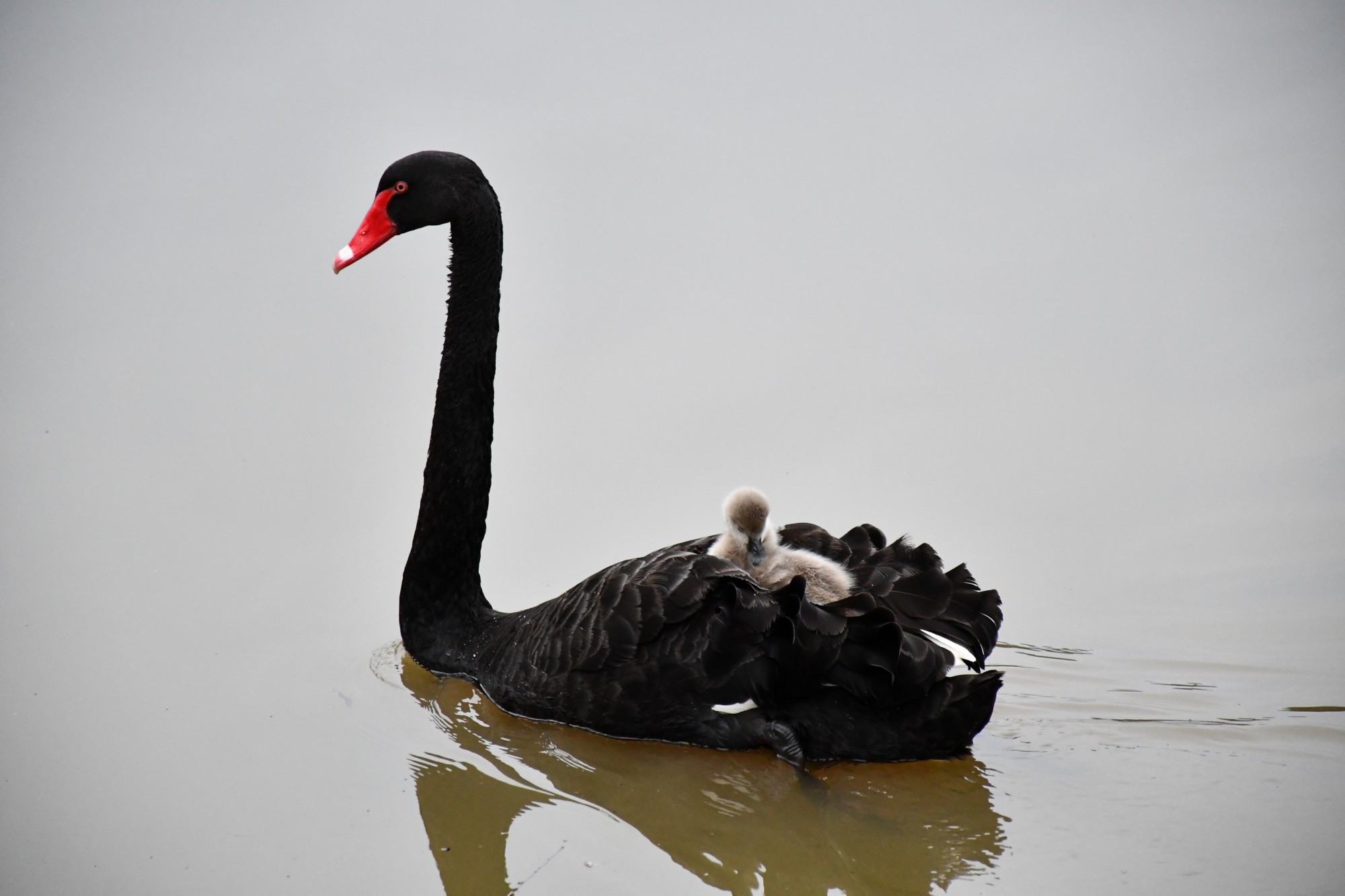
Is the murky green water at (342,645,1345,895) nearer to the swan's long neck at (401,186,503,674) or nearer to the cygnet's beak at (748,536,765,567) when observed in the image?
the swan's long neck at (401,186,503,674)

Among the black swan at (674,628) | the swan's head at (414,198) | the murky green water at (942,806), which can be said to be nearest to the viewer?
the murky green water at (942,806)

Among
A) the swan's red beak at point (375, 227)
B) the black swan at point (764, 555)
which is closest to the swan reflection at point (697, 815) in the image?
the black swan at point (764, 555)

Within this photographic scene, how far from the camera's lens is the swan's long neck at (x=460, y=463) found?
150 inches

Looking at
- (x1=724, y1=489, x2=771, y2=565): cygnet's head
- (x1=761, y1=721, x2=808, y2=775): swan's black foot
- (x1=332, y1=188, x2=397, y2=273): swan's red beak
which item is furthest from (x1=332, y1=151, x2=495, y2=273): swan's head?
(x1=761, y1=721, x2=808, y2=775): swan's black foot

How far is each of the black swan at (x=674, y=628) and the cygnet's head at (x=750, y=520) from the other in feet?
0.54

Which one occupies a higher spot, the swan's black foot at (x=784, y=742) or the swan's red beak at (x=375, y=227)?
the swan's red beak at (x=375, y=227)

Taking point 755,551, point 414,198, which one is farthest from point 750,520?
point 414,198

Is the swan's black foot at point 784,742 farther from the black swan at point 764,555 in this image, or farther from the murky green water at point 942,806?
the black swan at point 764,555

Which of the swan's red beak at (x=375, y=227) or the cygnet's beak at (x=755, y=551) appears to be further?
the swan's red beak at (x=375, y=227)

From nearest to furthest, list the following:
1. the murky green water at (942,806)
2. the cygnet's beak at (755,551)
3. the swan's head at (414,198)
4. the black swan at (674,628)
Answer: the murky green water at (942,806), the black swan at (674,628), the cygnet's beak at (755,551), the swan's head at (414,198)

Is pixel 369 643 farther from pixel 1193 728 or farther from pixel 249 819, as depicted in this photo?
pixel 1193 728

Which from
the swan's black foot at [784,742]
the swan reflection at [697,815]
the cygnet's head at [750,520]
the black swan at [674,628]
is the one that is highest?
the cygnet's head at [750,520]

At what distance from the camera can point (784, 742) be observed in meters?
3.09

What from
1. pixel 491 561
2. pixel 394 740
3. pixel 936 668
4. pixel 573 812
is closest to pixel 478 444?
pixel 491 561
